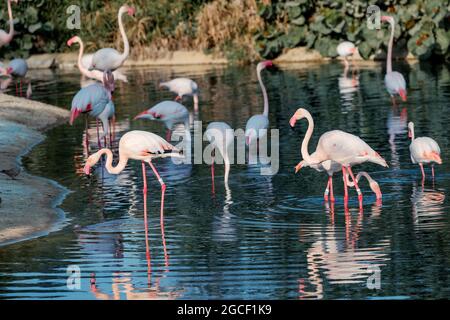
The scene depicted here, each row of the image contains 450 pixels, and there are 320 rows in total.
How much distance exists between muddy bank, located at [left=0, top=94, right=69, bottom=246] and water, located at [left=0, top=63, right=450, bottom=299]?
8.7 inches

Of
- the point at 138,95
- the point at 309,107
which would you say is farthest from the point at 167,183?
the point at 138,95

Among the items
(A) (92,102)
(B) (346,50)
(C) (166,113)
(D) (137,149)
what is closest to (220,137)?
(D) (137,149)

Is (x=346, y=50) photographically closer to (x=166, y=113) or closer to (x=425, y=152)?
(x=166, y=113)

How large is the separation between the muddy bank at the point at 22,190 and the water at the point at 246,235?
0.22 m

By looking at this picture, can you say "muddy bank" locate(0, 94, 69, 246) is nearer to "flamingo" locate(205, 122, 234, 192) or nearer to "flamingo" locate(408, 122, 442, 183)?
"flamingo" locate(205, 122, 234, 192)

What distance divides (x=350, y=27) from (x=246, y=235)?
19564 mm

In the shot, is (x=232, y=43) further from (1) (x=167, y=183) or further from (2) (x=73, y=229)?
(2) (x=73, y=229)

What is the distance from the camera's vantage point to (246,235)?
390 inches

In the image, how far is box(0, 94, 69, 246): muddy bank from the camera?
10523mm

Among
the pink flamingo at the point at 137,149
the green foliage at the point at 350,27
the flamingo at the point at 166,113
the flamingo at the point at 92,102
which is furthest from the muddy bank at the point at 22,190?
the green foliage at the point at 350,27

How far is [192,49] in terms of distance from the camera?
3183cm

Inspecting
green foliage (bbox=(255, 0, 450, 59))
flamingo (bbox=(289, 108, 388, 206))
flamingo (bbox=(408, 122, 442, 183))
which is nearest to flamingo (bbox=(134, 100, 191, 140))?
flamingo (bbox=(408, 122, 442, 183))

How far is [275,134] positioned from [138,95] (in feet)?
25.0

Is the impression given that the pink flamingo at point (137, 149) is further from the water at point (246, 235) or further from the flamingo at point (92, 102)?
the flamingo at point (92, 102)
